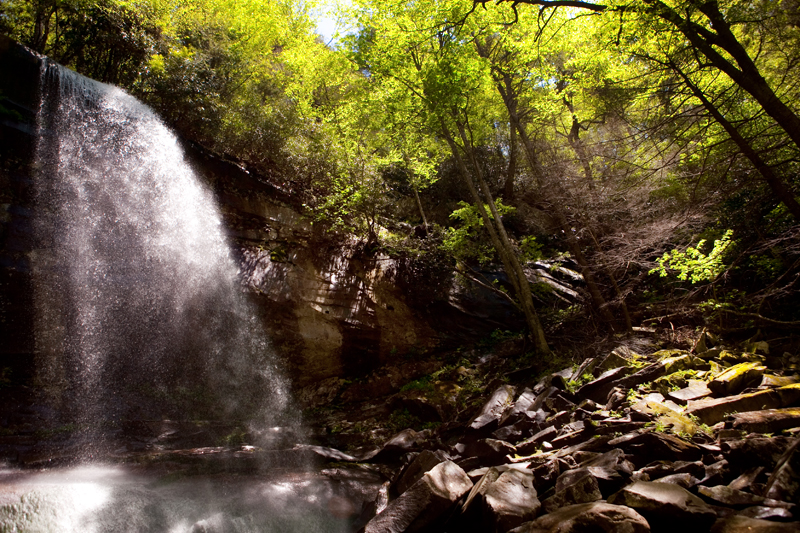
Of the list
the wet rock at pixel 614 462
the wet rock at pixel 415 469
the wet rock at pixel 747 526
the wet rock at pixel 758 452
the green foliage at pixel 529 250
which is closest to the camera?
the wet rock at pixel 747 526

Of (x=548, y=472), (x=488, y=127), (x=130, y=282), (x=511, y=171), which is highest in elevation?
(x=488, y=127)

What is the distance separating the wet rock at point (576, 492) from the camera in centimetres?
326

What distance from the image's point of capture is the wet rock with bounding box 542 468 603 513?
3.26 m

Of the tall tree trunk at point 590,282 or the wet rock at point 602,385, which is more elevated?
the tall tree trunk at point 590,282

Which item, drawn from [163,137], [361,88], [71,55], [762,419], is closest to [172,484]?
[762,419]

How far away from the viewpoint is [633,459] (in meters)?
3.85

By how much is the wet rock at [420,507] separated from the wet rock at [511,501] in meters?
0.51

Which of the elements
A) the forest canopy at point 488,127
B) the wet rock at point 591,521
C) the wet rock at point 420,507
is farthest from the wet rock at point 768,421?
the forest canopy at point 488,127

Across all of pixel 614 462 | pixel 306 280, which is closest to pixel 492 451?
pixel 614 462

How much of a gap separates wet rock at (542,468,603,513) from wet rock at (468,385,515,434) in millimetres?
2796

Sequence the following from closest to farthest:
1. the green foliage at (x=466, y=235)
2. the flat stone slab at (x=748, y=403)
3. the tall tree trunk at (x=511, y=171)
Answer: the flat stone slab at (x=748, y=403) → the green foliage at (x=466, y=235) → the tall tree trunk at (x=511, y=171)

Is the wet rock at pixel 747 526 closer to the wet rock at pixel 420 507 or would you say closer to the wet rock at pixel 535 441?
the wet rock at pixel 420 507

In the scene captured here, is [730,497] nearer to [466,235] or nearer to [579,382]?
[579,382]

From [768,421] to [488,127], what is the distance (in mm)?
12254
